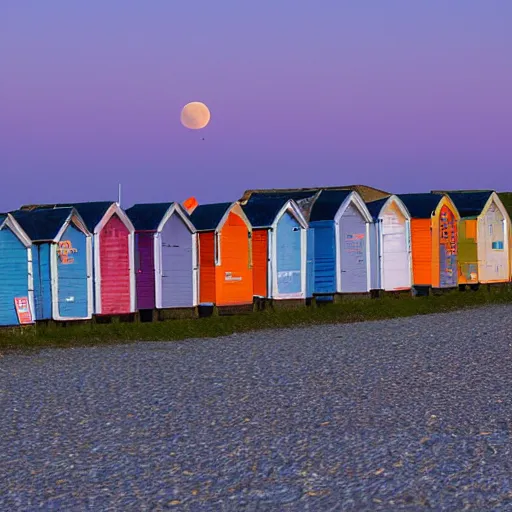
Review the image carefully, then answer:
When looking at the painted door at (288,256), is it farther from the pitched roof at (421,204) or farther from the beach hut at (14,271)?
the beach hut at (14,271)

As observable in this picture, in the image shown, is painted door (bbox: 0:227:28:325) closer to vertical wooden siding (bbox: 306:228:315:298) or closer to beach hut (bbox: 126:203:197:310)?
beach hut (bbox: 126:203:197:310)

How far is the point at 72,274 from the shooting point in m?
21.1

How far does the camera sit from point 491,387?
12648mm

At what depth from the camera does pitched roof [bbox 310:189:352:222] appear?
25531 millimetres

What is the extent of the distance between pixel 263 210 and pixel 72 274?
570cm

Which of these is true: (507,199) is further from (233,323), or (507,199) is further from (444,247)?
(233,323)

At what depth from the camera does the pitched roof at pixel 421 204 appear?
2774 cm

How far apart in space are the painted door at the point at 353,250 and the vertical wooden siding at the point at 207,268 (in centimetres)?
412

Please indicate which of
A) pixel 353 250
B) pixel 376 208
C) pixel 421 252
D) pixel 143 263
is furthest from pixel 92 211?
pixel 421 252

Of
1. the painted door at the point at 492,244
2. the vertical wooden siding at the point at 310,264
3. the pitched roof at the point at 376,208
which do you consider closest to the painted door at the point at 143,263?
the vertical wooden siding at the point at 310,264

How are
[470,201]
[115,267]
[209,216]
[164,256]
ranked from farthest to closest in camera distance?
[470,201] < [209,216] < [164,256] < [115,267]

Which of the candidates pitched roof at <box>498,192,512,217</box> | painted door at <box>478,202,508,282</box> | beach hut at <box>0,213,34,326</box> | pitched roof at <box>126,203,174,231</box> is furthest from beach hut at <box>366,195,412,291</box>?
pitched roof at <box>498,192,512,217</box>

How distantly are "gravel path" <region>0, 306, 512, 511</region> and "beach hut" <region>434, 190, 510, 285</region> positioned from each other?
12600mm

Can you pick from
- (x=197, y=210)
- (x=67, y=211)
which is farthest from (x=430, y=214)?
(x=67, y=211)
